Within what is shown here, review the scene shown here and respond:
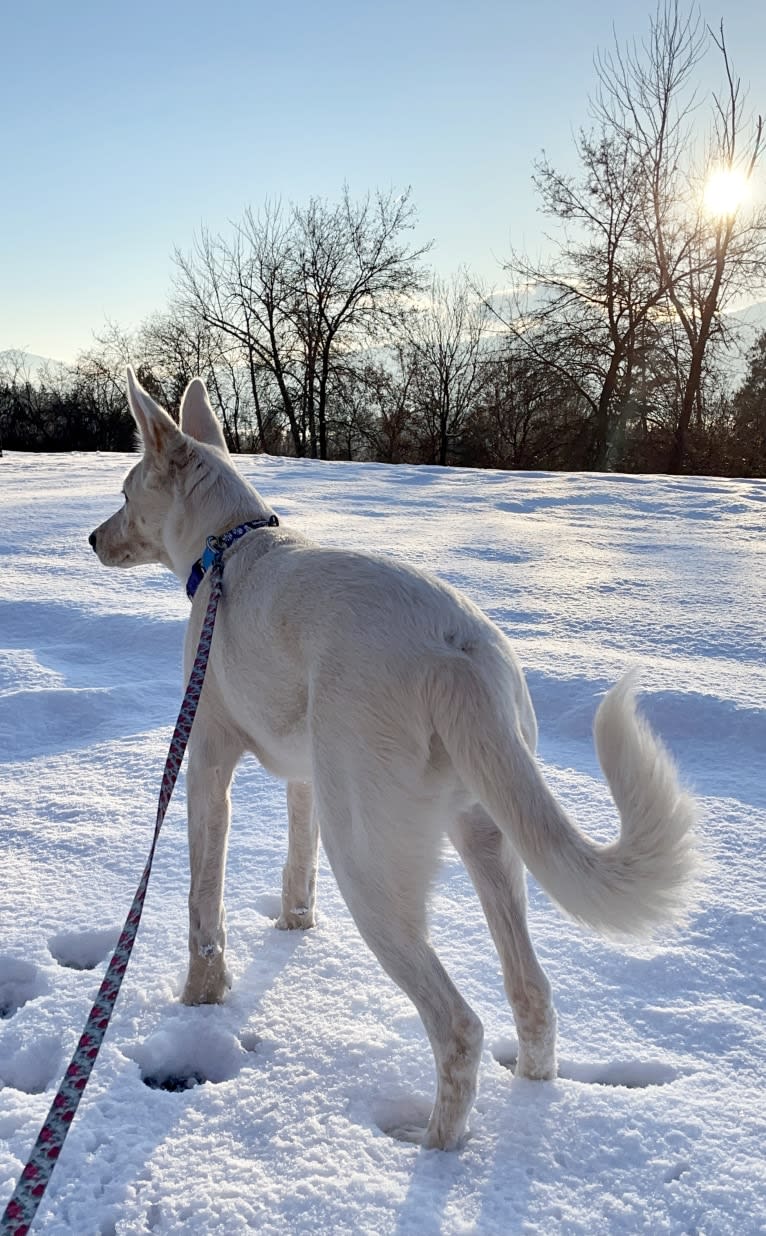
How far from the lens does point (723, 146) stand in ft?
64.8

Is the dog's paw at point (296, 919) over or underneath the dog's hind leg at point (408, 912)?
underneath

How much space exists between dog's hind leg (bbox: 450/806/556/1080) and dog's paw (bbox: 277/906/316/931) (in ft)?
2.48

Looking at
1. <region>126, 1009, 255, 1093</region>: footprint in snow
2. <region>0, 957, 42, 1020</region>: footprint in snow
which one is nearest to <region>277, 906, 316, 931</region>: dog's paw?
<region>126, 1009, 255, 1093</region>: footprint in snow

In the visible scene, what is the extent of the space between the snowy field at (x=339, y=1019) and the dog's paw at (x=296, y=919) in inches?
1.7

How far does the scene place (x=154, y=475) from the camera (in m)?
2.97

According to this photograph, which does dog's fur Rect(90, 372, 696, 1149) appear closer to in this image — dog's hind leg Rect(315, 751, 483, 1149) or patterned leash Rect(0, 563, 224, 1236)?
dog's hind leg Rect(315, 751, 483, 1149)

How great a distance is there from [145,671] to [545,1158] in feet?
11.3

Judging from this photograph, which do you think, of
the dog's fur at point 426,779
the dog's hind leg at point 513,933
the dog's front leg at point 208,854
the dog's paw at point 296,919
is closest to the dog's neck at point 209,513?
the dog's fur at point 426,779

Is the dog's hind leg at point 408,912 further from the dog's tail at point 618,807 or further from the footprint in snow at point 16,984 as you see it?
the footprint in snow at point 16,984

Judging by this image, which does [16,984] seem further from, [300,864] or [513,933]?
[513,933]

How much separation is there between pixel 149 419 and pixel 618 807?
1.99 meters

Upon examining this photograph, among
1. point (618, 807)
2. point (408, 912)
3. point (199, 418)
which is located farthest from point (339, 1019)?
point (199, 418)

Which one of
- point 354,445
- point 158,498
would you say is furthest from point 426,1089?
point 354,445

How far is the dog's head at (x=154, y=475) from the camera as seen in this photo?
287 centimetres
